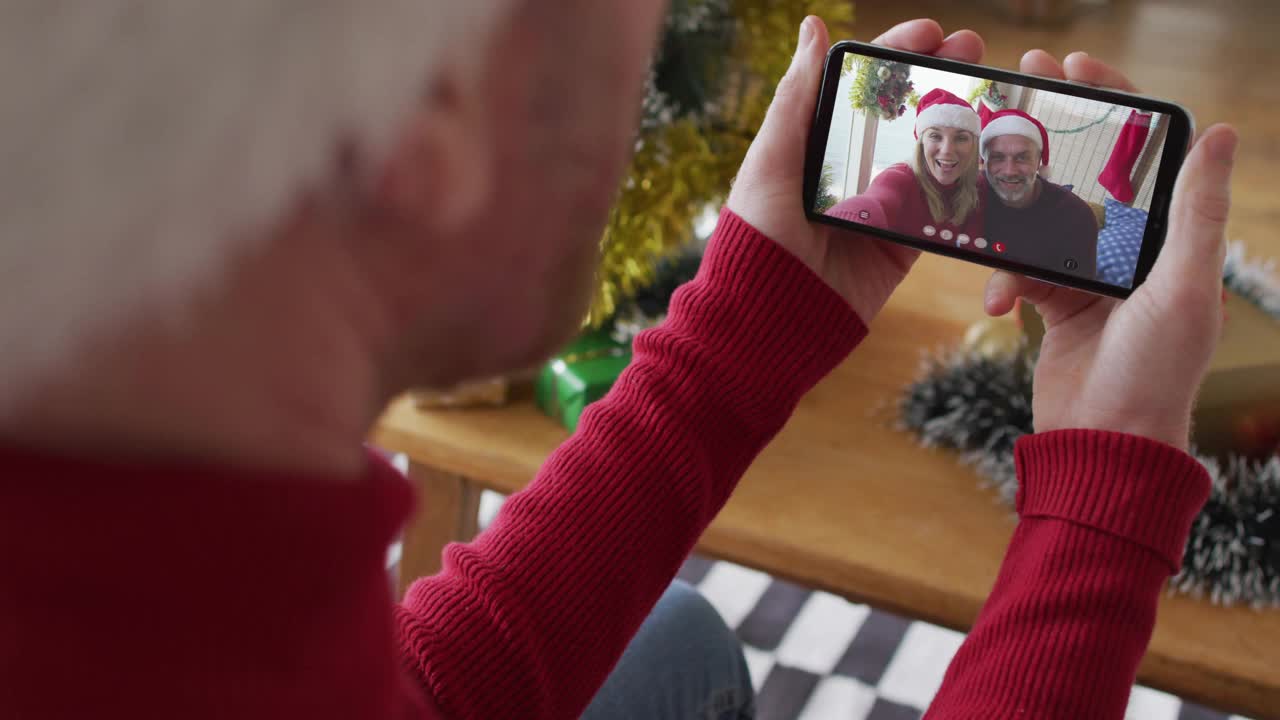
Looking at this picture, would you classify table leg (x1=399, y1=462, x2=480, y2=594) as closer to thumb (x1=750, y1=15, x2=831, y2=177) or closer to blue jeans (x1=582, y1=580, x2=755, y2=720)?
blue jeans (x1=582, y1=580, x2=755, y2=720)

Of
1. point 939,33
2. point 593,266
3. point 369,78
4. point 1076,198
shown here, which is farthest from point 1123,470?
point 369,78

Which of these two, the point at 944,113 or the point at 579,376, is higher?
the point at 944,113

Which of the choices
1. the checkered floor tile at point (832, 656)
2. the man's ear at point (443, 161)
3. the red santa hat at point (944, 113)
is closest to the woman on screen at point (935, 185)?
the red santa hat at point (944, 113)

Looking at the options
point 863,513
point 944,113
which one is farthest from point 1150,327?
point 863,513

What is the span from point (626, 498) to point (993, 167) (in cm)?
27

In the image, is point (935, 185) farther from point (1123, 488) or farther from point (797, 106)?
point (1123, 488)

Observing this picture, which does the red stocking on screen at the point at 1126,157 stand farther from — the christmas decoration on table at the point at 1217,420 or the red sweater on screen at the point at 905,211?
the christmas decoration on table at the point at 1217,420

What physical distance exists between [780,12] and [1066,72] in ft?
0.99

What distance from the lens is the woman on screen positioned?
2.09 feet

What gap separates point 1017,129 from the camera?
624 mm

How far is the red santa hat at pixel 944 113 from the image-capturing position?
63 cm

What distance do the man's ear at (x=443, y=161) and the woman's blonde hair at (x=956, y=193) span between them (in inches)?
16.4

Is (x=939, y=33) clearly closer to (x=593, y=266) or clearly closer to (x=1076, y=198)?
(x=1076, y=198)

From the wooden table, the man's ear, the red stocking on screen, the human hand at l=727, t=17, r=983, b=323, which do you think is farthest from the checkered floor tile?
the man's ear
